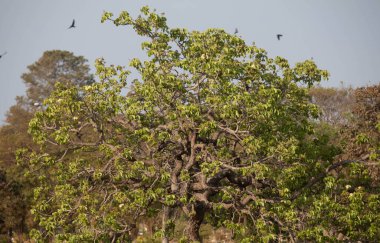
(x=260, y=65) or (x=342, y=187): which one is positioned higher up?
(x=260, y=65)

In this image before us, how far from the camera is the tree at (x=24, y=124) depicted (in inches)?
1416

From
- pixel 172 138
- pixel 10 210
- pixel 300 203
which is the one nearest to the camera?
pixel 300 203

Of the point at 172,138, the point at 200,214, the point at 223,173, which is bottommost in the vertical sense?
the point at 200,214

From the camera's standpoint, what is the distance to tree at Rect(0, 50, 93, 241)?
3597cm

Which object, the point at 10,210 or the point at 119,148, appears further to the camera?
the point at 10,210

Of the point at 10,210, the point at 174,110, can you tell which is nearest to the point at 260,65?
the point at 174,110

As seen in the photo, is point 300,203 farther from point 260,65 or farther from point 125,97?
point 125,97

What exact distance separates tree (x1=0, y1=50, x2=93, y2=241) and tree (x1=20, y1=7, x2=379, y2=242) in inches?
98.7

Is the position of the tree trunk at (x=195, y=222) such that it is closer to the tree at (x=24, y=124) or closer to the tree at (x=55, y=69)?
the tree at (x=24, y=124)

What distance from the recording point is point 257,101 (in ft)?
56.1

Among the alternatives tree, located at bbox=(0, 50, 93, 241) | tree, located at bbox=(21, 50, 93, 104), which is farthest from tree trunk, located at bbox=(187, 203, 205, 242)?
tree, located at bbox=(21, 50, 93, 104)

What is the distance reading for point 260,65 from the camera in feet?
62.0

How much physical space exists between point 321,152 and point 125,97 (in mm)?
7642

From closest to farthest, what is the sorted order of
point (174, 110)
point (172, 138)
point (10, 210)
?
1. point (174, 110)
2. point (172, 138)
3. point (10, 210)
